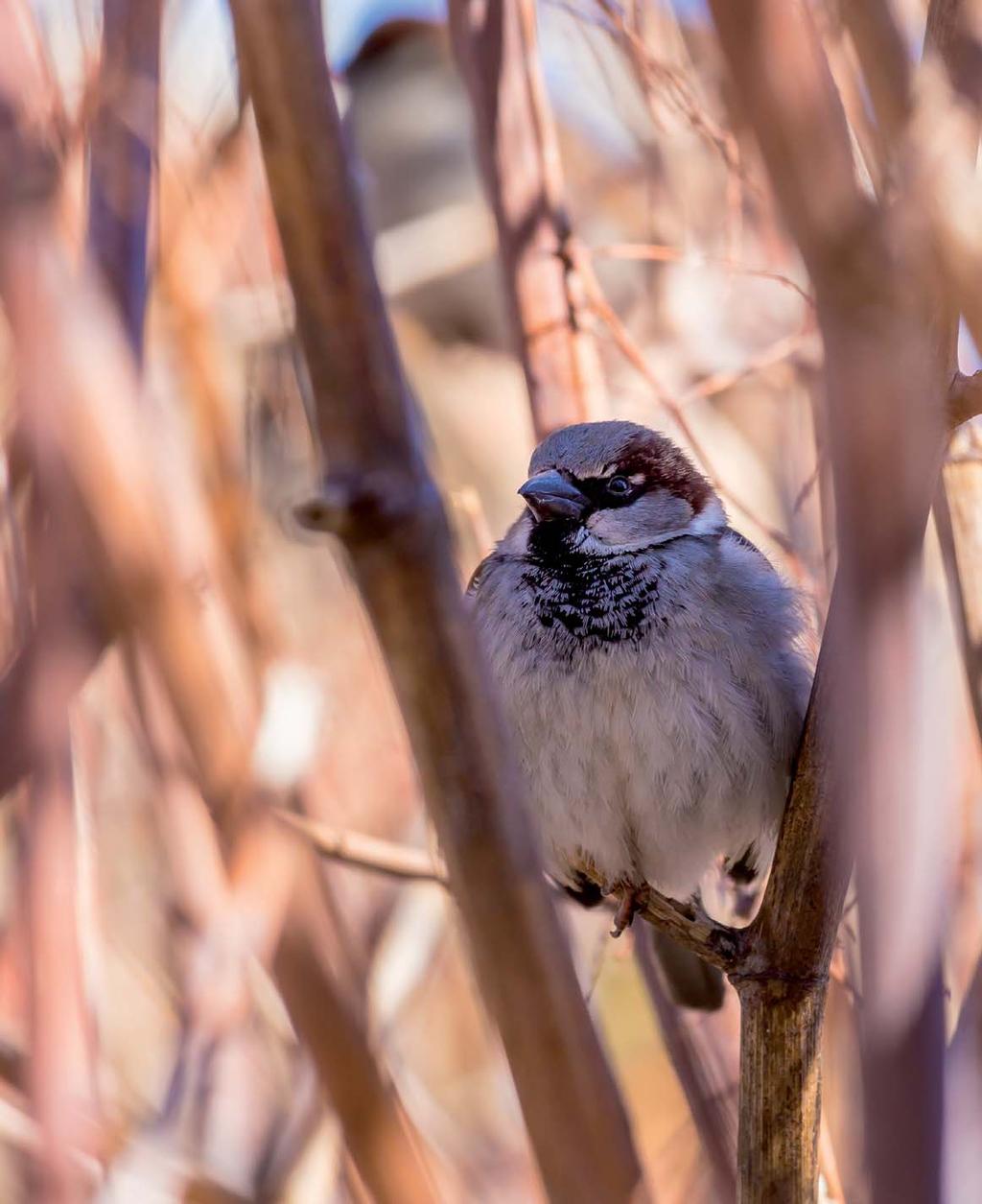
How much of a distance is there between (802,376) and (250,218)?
1043 mm

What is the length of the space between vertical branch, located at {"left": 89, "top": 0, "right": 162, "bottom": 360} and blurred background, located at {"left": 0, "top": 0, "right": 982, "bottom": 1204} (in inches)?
1.7

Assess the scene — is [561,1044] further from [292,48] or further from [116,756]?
[116,756]

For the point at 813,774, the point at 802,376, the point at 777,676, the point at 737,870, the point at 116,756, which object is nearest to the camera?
the point at 813,774

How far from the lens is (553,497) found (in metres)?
2.34

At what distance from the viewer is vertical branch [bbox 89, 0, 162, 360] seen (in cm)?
105

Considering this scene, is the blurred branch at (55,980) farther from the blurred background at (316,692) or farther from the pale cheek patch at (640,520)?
the pale cheek patch at (640,520)

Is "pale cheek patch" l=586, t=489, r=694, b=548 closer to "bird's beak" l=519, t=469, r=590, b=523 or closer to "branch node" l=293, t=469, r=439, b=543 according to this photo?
"bird's beak" l=519, t=469, r=590, b=523

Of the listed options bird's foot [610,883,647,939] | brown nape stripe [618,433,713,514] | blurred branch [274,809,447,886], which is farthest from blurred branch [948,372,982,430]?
brown nape stripe [618,433,713,514]

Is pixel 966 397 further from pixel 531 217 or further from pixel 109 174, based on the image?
pixel 531 217

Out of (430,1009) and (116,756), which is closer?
(116,756)

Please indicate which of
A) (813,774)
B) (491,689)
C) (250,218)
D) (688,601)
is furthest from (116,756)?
(491,689)

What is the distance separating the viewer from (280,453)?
3504 mm

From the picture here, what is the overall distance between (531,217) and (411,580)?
6.52ft

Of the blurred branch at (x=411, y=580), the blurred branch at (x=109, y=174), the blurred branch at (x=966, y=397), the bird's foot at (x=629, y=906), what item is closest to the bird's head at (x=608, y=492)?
the bird's foot at (x=629, y=906)
